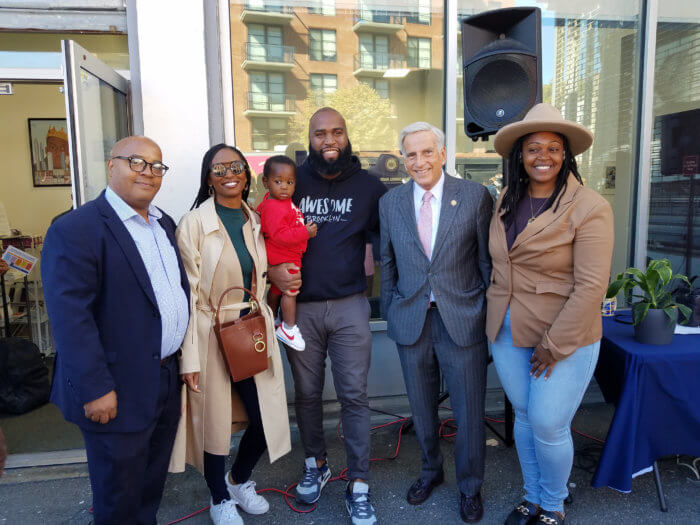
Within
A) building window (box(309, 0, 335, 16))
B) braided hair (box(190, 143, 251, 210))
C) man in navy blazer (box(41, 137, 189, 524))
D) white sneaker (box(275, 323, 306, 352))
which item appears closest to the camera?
man in navy blazer (box(41, 137, 189, 524))

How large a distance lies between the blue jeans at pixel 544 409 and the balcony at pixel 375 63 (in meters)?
2.80

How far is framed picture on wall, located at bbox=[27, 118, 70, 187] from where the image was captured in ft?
22.4

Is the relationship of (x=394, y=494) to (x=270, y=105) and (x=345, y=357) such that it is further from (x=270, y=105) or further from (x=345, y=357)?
(x=270, y=105)

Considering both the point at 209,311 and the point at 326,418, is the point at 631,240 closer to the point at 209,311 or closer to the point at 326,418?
the point at 326,418

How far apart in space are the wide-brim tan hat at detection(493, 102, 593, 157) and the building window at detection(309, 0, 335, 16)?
2485 millimetres

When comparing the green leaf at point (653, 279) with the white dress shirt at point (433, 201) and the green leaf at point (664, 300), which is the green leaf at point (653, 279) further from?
the white dress shirt at point (433, 201)

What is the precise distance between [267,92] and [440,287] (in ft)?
8.16

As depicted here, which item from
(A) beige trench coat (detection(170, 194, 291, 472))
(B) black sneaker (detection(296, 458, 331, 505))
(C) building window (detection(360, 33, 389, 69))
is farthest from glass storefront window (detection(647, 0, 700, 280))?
(A) beige trench coat (detection(170, 194, 291, 472))

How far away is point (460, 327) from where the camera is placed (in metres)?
2.53

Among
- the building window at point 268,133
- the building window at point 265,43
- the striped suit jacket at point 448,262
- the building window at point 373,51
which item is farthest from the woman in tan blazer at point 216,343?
the building window at point 373,51

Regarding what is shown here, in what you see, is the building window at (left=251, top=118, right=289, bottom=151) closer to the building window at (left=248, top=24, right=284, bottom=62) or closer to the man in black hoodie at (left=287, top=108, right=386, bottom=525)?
the building window at (left=248, top=24, right=284, bottom=62)

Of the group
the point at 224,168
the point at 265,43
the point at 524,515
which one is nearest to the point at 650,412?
the point at 524,515

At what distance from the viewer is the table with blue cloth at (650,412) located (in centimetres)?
260

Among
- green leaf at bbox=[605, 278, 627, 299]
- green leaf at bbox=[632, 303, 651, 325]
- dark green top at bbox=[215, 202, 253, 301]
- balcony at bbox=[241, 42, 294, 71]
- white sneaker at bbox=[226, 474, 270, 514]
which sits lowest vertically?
white sneaker at bbox=[226, 474, 270, 514]
